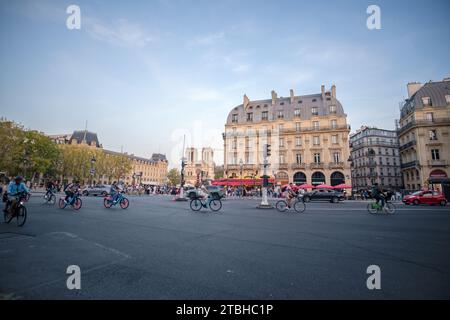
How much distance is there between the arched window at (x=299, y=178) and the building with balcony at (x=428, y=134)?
1874cm

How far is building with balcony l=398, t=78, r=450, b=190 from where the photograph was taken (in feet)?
120

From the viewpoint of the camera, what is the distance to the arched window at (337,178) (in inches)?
1566

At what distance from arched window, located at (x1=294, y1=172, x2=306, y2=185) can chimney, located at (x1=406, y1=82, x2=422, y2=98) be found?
2799cm

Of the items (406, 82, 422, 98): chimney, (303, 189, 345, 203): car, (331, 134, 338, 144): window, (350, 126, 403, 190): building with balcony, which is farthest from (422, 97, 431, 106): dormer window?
(303, 189, 345, 203): car

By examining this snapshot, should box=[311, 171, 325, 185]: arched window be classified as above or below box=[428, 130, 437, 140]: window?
below

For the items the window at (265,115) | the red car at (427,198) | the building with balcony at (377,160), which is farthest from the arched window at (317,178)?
the building with balcony at (377,160)

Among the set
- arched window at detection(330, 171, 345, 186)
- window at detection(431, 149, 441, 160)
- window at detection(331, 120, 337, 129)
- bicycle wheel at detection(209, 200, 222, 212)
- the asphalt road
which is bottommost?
the asphalt road

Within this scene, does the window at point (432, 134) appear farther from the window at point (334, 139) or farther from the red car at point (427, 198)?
the red car at point (427, 198)

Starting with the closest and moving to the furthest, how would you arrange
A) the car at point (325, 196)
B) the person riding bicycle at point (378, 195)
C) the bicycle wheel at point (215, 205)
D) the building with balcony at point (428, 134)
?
1. the person riding bicycle at point (378, 195)
2. the bicycle wheel at point (215, 205)
3. the car at point (325, 196)
4. the building with balcony at point (428, 134)

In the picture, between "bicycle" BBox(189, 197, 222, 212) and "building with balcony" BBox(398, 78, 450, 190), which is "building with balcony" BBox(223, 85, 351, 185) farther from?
"bicycle" BBox(189, 197, 222, 212)

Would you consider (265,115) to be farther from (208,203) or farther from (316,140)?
(208,203)

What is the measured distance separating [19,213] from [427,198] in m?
29.9

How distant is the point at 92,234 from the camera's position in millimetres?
6137

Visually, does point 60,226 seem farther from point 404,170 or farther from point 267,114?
point 404,170
